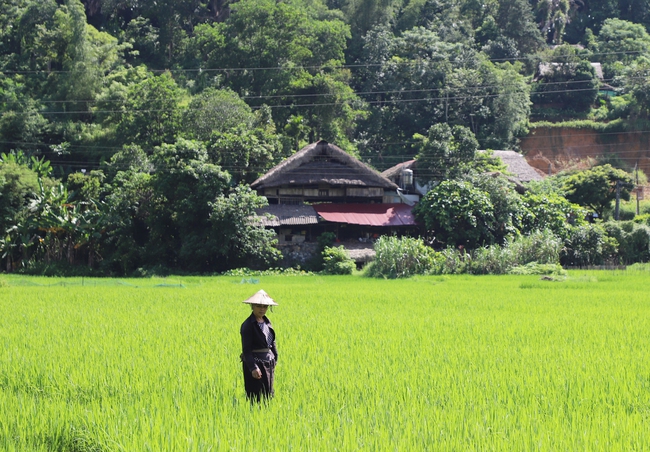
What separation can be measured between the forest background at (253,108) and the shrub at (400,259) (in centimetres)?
270

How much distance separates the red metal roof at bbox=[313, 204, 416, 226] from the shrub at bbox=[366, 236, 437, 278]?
9.15 feet

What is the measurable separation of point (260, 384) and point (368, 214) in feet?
61.0

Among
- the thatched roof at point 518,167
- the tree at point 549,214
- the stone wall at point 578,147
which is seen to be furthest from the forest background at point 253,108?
the thatched roof at point 518,167

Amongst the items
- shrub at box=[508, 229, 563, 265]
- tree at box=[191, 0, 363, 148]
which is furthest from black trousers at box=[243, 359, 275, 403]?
tree at box=[191, 0, 363, 148]

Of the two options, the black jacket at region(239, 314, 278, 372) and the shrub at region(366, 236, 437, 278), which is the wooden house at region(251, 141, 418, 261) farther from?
the black jacket at region(239, 314, 278, 372)

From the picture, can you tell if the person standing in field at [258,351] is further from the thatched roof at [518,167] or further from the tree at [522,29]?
the tree at [522,29]

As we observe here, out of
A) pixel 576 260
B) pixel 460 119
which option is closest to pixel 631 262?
pixel 576 260

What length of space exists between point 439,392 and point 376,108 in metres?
30.2

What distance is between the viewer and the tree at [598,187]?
26156mm

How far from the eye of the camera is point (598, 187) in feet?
86.6

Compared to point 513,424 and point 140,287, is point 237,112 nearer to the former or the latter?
point 140,287

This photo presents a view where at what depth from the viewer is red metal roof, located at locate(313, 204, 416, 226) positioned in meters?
22.5

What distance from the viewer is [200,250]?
2030cm

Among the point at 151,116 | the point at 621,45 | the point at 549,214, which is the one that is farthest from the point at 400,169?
the point at 621,45
